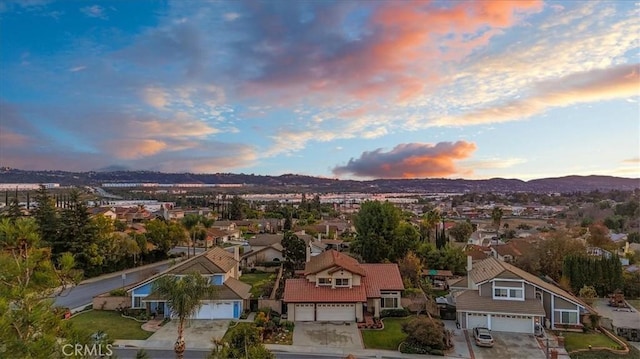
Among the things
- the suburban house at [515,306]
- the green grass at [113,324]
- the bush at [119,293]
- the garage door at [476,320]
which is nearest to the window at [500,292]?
the suburban house at [515,306]

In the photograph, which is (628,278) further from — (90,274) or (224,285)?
(90,274)

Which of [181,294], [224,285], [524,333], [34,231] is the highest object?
[34,231]

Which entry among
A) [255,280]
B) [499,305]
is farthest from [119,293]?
[499,305]

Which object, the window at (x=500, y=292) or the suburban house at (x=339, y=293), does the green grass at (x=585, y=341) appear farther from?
the suburban house at (x=339, y=293)

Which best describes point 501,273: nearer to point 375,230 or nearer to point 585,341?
point 585,341

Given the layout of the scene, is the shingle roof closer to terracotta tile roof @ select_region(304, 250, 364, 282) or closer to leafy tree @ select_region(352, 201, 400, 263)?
terracotta tile roof @ select_region(304, 250, 364, 282)

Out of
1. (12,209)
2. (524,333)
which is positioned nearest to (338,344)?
(524,333)
